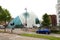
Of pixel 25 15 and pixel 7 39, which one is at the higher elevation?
pixel 25 15

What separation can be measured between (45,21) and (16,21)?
9334 mm

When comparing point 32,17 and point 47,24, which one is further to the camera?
point 32,17

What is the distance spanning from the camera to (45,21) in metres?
62.9

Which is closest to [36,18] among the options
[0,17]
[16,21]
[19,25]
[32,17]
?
[32,17]

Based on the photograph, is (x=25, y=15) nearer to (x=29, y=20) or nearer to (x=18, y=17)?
(x=18, y=17)

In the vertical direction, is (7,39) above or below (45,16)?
below

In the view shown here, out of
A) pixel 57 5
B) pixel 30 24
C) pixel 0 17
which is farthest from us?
pixel 30 24

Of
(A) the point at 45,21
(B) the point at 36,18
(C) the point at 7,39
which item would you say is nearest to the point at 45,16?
(A) the point at 45,21

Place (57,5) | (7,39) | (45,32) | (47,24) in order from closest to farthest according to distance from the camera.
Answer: (7,39)
(45,32)
(57,5)
(47,24)

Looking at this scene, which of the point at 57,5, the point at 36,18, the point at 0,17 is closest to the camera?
the point at 0,17

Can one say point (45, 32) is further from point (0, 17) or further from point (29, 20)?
point (29, 20)

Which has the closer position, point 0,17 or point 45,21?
point 0,17

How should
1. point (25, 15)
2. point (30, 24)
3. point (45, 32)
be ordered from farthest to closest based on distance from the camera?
point (30, 24) → point (25, 15) → point (45, 32)

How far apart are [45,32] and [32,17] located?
3579 cm
